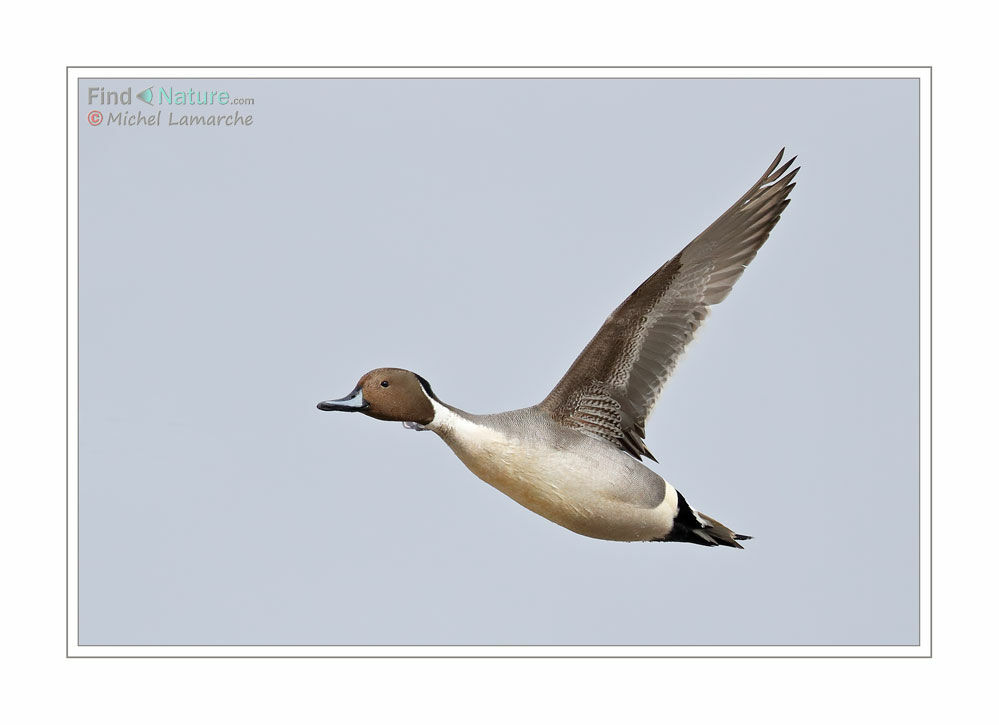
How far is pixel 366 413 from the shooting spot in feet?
14.9

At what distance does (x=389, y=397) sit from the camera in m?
4.54

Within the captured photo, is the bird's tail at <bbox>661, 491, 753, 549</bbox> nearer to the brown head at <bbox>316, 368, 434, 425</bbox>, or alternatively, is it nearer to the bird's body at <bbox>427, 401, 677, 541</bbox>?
the bird's body at <bbox>427, 401, 677, 541</bbox>

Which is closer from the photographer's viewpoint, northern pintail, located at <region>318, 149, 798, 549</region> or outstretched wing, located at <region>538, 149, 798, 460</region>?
northern pintail, located at <region>318, 149, 798, 549</region>

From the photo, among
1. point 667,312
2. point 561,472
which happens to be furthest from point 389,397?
point 667,312

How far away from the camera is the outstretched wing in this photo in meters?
A: 4.94

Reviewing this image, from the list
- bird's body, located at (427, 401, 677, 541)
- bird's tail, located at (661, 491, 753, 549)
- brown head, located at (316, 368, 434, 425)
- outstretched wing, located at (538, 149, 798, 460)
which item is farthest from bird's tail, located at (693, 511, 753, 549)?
brown head, located at (316, 368, 434, 425)

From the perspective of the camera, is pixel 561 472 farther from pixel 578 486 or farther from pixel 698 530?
pixel 698 530

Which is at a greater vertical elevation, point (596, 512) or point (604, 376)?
point (604, 376)

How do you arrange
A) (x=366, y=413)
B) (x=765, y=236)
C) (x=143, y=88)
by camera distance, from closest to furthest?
(x=366, y=413) → (x=765, y=236) → (x=143, y=88)

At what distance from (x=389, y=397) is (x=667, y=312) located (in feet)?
4.56
